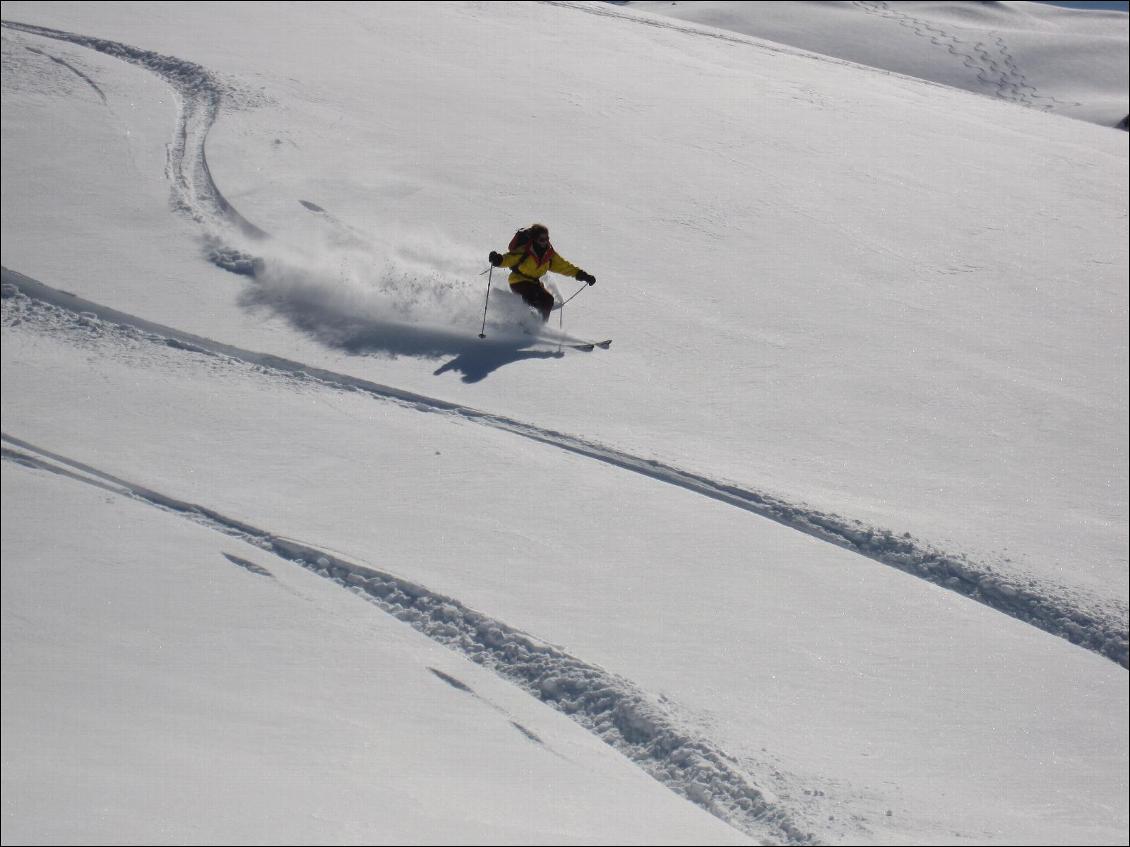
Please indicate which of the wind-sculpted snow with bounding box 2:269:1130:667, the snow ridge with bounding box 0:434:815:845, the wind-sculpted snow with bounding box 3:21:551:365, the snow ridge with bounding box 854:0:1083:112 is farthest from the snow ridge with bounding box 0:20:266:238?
the snow ridge with bounding box 854:0:1083:112

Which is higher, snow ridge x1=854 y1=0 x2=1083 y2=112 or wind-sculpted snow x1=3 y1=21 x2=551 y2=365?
snow ridge x1=854 y1=0 x2=1083 y2=112

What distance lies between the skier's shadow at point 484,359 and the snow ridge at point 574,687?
2.51 m

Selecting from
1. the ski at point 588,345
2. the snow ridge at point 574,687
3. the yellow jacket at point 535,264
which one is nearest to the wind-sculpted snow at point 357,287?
the ski at point 588,345

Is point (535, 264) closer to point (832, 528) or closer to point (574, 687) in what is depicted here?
point (832, 528)

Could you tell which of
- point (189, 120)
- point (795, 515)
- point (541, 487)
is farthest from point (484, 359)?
point (189, 120)

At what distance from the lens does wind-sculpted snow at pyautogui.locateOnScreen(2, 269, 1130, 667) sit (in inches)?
247

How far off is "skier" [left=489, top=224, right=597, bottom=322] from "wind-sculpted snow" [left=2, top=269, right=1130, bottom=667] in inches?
65.1

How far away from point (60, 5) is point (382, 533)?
1550cm

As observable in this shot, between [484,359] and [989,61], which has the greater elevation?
[989,61]

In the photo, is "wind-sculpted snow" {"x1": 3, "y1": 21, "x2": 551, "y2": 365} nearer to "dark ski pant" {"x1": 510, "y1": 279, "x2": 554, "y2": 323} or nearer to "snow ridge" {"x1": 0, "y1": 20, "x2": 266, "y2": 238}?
"snow ridge" {"x1": 0, "y1": 20, "x2": 266, "y2": 238}

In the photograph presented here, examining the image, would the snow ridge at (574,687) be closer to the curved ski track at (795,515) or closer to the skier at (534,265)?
the curved ski track at (795,515)

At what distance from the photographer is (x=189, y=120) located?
536 inches

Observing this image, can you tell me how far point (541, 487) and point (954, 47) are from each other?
34916 millimetres

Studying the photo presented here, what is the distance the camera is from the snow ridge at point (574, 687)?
16.3 ft
